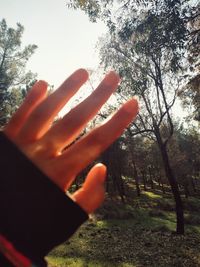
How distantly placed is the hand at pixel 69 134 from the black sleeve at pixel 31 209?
0.10ft

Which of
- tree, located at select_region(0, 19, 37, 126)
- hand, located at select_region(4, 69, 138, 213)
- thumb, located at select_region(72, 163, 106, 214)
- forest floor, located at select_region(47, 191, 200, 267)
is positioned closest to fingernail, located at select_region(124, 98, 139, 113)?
hand, located at select_region(4, 69, 138, 213)

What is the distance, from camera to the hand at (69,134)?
2.84 feet

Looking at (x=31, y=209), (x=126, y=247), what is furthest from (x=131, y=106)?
(x=126, y=247)

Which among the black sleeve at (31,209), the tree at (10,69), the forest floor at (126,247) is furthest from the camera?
the tree at (10,69)

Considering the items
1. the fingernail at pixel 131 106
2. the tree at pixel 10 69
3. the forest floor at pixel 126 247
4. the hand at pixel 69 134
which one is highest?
the tree at pixel 10 69

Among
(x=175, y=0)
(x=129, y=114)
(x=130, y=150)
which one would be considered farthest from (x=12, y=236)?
(x=130, y=150)

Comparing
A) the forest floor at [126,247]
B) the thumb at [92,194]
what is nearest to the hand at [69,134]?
the thumb at [92,194]

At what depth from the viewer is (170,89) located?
66.8 feet

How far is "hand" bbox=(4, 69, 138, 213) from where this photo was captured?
86 centimetres

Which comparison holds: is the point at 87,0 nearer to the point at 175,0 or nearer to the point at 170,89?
the point at 175,0

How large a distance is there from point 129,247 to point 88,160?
16.8 m

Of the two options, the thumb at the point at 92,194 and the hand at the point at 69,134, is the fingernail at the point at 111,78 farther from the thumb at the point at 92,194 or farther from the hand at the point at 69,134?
the thumb at the point at 92,194

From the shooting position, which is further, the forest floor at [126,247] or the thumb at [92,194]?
the forest floor at [126,247]

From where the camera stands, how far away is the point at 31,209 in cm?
80
